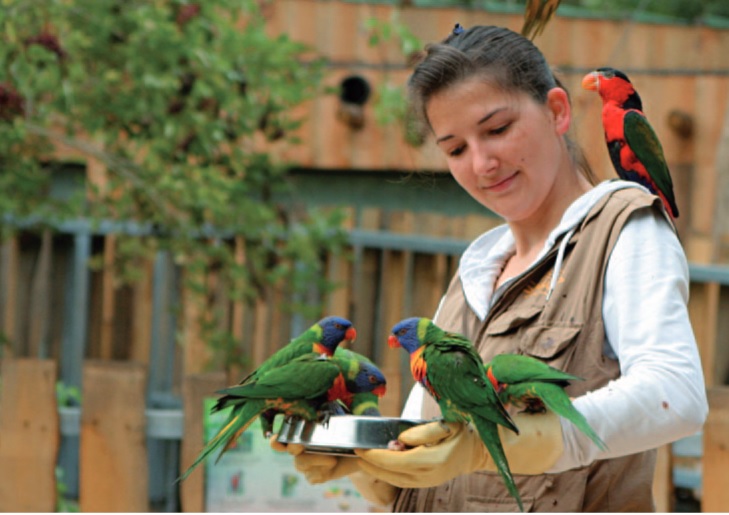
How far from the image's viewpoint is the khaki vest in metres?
1.41

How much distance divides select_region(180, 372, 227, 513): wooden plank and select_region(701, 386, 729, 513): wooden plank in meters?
1.25

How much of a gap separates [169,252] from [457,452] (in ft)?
10.3

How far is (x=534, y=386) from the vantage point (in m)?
1.28

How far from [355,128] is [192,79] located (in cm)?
257

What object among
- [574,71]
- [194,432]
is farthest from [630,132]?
[574,71]

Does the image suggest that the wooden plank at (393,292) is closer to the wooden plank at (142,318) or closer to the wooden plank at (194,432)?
the wooden plank at (142,318)

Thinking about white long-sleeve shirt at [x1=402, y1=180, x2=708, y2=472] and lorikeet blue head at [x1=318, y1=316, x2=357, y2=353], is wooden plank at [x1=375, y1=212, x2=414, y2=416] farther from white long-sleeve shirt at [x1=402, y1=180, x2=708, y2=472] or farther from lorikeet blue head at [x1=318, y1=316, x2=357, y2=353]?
white long-sleeve shirt at [x1=402, y1=180, x2=708, y2=472]

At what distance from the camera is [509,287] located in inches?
61.4

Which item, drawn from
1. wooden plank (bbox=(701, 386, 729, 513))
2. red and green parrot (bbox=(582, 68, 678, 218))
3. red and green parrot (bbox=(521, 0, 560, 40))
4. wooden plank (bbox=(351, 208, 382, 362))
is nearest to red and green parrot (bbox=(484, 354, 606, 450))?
red and green parrot (bbox=(521, 0, 560, 40))

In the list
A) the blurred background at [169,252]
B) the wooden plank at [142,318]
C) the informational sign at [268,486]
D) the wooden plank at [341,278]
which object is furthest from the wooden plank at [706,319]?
the wooden plank at [142,318]

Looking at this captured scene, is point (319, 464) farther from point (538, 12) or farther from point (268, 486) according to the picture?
point (268, 486)

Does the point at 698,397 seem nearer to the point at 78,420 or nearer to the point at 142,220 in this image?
the point at 78,420

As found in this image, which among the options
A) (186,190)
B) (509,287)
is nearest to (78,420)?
(186,190)

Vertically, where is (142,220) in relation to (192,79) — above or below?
below
